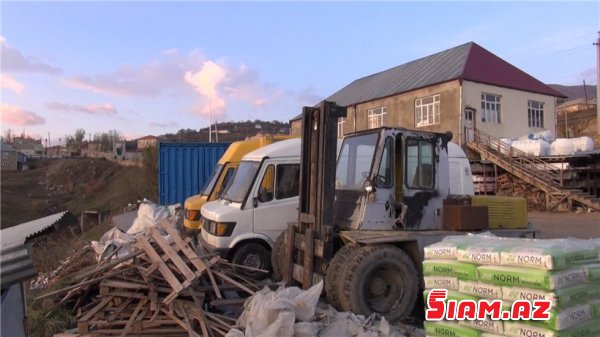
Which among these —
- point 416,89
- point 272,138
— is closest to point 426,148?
point 272,138

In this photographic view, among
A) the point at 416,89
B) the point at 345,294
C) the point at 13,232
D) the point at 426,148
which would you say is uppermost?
the point at 416,89

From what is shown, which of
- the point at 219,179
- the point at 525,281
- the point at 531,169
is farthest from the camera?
the point at 531,169

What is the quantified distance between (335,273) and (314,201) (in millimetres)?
1201

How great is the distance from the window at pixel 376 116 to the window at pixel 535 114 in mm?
9211

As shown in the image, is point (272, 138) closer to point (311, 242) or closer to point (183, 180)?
point (311, 242)

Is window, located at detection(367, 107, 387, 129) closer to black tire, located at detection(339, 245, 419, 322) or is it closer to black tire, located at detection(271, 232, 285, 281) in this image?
black tire, located at detection(271, 232, 285, 281)

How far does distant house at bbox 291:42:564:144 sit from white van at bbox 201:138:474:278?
19518mm

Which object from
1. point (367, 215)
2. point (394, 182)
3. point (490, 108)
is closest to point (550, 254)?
point (367, 215)

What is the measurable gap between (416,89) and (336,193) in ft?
81.4

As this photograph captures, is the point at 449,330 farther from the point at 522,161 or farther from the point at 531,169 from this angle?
the point at 522,161

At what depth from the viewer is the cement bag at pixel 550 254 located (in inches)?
146

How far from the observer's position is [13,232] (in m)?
3.59

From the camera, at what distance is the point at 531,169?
23.6m

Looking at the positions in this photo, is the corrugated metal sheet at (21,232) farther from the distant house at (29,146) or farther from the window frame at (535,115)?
the distant house at (29,146)
